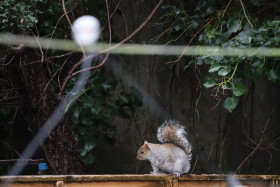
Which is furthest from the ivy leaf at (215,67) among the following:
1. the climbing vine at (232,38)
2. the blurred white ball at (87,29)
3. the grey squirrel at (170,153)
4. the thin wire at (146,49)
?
the blurred white ball at (87,29)

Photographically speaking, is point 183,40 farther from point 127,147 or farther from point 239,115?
point 127,147

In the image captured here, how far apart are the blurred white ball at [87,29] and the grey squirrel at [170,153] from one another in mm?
708

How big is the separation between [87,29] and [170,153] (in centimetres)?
94

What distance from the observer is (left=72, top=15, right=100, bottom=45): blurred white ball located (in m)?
2.82

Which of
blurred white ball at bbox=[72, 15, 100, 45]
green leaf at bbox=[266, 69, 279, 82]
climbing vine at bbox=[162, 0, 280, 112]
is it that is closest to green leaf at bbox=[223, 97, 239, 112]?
climbing vine at bbox=[162, 0, 280, 112]

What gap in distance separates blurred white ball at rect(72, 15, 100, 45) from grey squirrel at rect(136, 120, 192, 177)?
708mm

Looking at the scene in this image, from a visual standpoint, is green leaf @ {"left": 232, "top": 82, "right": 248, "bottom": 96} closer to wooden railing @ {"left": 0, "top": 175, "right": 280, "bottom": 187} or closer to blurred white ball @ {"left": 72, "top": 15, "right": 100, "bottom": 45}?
wooden railing @ {"left": 0, "top": 175, "right": 280, "bottom": 187}

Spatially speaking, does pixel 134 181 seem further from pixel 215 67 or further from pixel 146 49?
pixel 146 49

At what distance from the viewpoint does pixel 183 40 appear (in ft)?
10.5

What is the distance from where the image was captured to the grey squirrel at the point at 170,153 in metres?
2.50

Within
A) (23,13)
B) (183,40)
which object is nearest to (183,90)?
(183,40)

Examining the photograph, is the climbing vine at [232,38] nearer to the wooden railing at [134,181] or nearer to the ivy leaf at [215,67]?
the ivy leaf at [215,67]

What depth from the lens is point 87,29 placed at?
296 cm

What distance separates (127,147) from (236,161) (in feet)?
2.51
